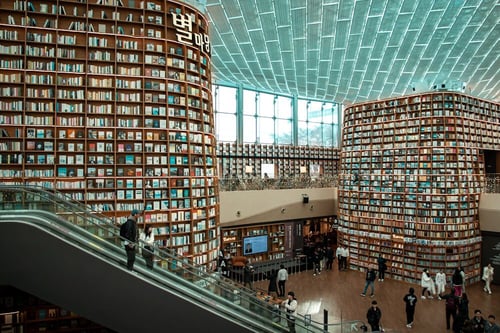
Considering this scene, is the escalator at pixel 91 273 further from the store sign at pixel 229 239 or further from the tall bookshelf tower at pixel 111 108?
the store sign at pixel 229 239

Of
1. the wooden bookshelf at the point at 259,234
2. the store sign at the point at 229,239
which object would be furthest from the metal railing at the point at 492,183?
the store sign at the point at 229,239

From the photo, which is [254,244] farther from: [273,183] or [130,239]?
[130,239]

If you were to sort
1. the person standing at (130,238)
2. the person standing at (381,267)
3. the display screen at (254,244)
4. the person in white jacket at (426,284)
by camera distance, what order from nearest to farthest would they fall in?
1. the person standing at (130,238)
2. the person in white jacket at (426,284)
3. the person standing at (381,267)
4. the display screen at (254,244)

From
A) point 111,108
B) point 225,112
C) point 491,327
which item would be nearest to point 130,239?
point 111,108

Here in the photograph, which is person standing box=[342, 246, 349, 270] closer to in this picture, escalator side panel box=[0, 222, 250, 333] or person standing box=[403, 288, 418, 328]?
person standing box=[403, 288, 418, 328]

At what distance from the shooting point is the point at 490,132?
13.4m

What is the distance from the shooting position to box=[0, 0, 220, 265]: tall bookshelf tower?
23.4ft

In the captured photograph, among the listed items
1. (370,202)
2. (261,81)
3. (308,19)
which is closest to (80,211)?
(308,19)

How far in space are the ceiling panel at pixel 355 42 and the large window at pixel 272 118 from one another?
67.3 inches

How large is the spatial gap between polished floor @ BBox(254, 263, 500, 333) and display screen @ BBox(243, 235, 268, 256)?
6.39 ft

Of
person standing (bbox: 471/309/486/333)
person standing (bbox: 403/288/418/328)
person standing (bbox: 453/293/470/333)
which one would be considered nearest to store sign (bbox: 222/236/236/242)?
person standing (bbox: 403/288/418/328)

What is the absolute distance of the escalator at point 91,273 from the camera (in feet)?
15.1

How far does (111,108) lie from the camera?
759 cm

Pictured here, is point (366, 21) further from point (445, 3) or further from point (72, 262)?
point (72, 262)
